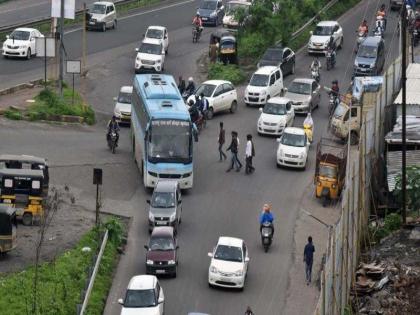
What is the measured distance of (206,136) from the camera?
56125mm

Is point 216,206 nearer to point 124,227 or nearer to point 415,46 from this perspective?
point 124,227

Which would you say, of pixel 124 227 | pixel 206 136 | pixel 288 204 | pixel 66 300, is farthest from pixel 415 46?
pixel 66 300

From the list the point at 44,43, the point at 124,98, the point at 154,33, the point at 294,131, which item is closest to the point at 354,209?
the point at 294,131

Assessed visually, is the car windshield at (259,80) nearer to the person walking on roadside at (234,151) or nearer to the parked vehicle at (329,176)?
the person walking on roadside at (234,151)

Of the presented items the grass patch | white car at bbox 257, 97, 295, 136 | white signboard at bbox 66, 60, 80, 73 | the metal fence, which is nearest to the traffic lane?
white signboard at bbox 66, 60, 80, 73

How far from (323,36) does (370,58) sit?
614 cm

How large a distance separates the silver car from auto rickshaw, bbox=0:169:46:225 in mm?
17691

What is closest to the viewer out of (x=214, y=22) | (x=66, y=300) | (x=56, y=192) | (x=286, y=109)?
(x=66, y=300)

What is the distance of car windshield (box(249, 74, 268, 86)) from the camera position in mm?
60844

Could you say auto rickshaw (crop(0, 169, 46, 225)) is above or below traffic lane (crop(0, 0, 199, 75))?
below

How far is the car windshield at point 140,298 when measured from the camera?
3688cm

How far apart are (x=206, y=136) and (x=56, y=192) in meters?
10.4

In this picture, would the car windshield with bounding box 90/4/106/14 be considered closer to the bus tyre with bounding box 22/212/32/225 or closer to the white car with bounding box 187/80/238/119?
the white car with bounding box 187/80/238/119

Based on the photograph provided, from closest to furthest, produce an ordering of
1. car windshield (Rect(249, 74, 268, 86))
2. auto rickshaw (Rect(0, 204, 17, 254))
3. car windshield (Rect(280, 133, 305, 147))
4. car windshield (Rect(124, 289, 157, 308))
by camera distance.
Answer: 1. car windshield (Rect(124, 289, 157, 308))
2. auto rickshaw (Rect(0, 204, 17, 254))
3. car windshield (Rect(280, 133, 305, 147))
4. car windshield (Rect(249, 74, 268, 86))
